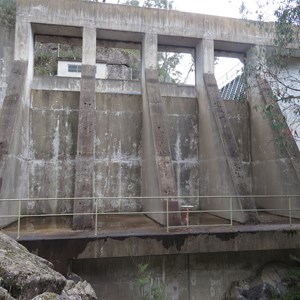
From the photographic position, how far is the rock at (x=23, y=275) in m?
3.30

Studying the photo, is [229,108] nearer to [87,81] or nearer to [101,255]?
[87,81]

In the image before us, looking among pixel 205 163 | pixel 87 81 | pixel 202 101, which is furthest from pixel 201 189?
pixel 87 81

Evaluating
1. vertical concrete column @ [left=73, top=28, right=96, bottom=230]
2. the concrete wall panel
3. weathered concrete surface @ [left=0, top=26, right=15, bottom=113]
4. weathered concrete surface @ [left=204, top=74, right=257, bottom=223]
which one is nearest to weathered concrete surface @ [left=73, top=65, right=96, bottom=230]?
vertical concrete column @ [left=73, top=28, right=96, bottom=230]

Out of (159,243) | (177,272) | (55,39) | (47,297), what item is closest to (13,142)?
(159,243)

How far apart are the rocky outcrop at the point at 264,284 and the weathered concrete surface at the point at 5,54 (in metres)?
8.76

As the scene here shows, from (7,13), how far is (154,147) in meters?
7.54

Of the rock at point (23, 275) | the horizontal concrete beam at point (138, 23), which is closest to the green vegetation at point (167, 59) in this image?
the horizontal concrete beam at point (138, 23)

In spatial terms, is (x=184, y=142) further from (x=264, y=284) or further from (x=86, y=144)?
(x=264, y=284)

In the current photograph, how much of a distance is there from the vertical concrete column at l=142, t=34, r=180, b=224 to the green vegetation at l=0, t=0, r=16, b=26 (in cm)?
477

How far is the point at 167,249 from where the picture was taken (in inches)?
268

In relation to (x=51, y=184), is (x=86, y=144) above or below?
above

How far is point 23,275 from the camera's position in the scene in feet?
11.2

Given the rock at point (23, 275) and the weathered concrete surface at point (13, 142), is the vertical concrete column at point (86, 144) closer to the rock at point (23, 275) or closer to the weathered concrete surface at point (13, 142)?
the weathered concrete surface at point (13, 142)

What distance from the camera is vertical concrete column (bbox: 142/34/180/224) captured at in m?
8.02
